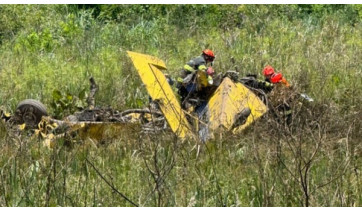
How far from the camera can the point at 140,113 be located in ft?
30.2

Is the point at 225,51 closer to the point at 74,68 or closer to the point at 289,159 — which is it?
the point at 74,68

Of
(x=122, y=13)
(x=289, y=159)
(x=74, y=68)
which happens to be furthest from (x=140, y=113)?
(x=122, y=13)

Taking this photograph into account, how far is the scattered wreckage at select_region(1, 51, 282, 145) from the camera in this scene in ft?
27.5

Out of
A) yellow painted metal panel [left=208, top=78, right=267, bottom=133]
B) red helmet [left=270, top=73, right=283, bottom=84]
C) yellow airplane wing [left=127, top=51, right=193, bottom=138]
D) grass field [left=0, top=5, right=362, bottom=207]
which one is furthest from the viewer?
red helmet [left=270, top=73, right=283, bottom=84]

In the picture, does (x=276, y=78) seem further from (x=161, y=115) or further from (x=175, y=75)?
(x=175, y=75)

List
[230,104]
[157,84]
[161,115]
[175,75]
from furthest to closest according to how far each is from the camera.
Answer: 1. [175,75]
2. [161,115]
3. [230,104]
4. [157,84]

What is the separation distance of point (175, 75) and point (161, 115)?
2575 mm

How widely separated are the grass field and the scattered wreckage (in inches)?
6.6

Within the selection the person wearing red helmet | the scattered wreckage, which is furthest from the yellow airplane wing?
the person wearing red helmet

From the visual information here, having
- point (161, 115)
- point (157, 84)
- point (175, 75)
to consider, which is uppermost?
point (175, 75)

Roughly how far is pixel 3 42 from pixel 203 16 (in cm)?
288

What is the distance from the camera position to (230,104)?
8.74m

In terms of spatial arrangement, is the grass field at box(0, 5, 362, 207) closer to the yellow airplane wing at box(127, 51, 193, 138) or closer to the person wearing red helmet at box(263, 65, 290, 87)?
the person wearing red helmet at box(263, 65, 290, 87)

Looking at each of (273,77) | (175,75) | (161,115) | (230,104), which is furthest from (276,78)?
(175,75)
